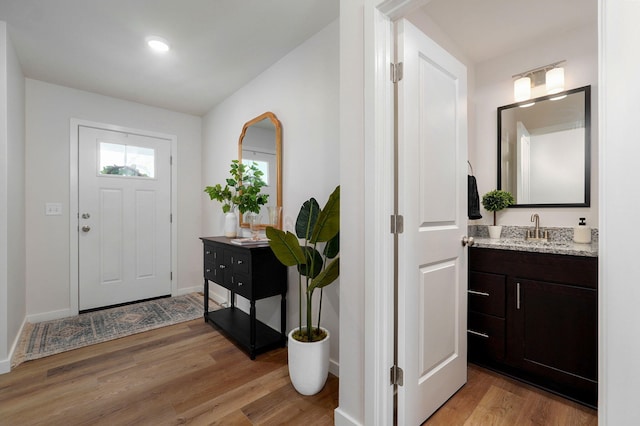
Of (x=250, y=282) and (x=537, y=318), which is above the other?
(x=250, y=282)

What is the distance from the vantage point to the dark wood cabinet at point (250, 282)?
224cm

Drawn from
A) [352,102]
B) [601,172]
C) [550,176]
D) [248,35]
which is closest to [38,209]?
[248,35]

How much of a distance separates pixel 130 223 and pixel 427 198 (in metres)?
3.54

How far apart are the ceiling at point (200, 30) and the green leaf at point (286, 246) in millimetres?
1507

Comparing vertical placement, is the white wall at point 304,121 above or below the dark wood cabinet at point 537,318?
above

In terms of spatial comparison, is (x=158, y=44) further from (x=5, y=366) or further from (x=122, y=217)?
(x=5, y=366)

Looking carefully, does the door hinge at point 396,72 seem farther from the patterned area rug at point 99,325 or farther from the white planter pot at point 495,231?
the patterned area rug at point 99,325

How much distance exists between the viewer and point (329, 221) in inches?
66.9

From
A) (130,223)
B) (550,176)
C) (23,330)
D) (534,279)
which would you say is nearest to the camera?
(534,279)

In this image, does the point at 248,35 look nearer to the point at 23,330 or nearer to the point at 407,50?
the point at 407,50

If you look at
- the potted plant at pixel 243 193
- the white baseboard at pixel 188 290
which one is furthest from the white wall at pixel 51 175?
the potted plant at pixel 243 193

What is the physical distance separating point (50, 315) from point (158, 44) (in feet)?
9.72

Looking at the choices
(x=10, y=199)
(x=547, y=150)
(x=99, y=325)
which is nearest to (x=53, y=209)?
(x=10, y=199)

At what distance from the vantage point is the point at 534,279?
180 cm
